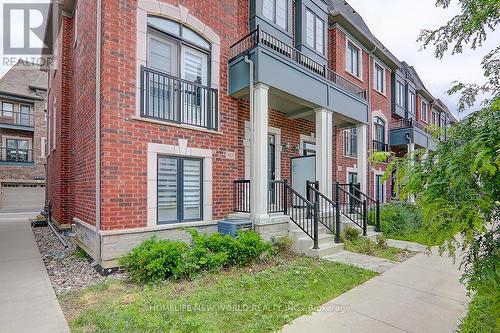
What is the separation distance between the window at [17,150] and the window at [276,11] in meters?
24.0

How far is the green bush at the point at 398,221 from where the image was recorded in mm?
9320

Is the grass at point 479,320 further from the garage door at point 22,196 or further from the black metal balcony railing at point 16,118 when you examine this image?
the black metal balcony railing at point 16,118

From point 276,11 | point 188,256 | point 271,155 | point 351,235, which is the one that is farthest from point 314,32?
point 188,256

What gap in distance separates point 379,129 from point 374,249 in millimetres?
10296

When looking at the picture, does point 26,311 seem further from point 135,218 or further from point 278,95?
point 278,95

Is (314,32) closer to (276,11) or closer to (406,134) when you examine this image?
(276,11)

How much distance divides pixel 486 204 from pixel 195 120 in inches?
238

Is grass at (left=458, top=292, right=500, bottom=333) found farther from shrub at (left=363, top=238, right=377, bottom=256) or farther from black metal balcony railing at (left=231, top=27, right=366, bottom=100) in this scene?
black metal balcony railing at (left=231, top=27, right=366, bottom=100)

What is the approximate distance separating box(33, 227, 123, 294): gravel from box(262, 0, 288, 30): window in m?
8.26

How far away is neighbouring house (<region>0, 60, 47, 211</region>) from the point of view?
22.0 metres

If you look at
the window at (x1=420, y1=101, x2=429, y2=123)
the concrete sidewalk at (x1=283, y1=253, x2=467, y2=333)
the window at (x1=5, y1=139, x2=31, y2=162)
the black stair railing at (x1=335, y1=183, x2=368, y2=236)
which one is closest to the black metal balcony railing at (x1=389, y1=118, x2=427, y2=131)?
the window at (x1=420, y1=101, x2=429, y2=123)

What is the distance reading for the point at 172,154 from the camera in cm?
632

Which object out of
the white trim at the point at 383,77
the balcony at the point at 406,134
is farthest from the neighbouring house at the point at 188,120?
the balcony at the point at 406,134

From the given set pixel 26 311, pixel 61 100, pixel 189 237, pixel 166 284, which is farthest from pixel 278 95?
pixel 61 100
